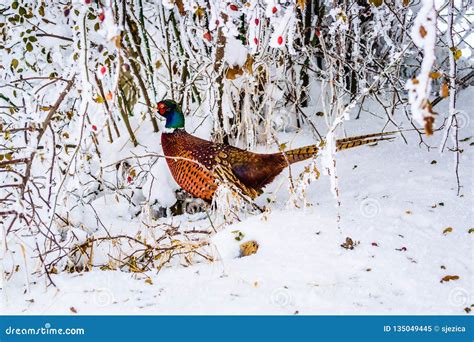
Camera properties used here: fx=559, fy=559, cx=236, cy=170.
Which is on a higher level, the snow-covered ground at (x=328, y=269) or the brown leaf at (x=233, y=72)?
the brown leaf at (x=233, y=72)

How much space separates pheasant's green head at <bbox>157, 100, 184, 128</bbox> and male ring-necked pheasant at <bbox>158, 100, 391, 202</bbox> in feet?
0.40

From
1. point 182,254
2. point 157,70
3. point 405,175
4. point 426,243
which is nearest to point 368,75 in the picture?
point 405,175

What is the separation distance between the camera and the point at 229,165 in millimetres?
2775

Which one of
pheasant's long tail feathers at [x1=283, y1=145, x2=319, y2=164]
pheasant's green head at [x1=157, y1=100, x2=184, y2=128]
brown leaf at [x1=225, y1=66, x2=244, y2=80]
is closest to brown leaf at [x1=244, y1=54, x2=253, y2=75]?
brown leaf at [x1=225, y1=66, x2=244, y2=80]

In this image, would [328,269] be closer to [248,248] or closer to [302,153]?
[248,248]

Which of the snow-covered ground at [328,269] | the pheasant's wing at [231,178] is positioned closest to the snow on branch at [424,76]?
the snow-covered ground at [328,269]

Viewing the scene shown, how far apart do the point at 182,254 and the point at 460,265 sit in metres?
1.11

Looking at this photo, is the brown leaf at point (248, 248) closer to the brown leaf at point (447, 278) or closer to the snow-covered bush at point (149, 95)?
the snow-covered bush at point (149, 95)

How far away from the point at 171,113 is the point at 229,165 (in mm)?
442

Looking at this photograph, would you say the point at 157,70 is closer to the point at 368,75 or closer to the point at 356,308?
the point at 368,75

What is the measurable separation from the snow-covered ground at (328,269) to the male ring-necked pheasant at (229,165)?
0.23 meters

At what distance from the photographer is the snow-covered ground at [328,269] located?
190cm

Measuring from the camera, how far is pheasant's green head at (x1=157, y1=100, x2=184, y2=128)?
2.92m

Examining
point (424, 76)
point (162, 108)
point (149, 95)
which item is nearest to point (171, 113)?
point (162, 108)
